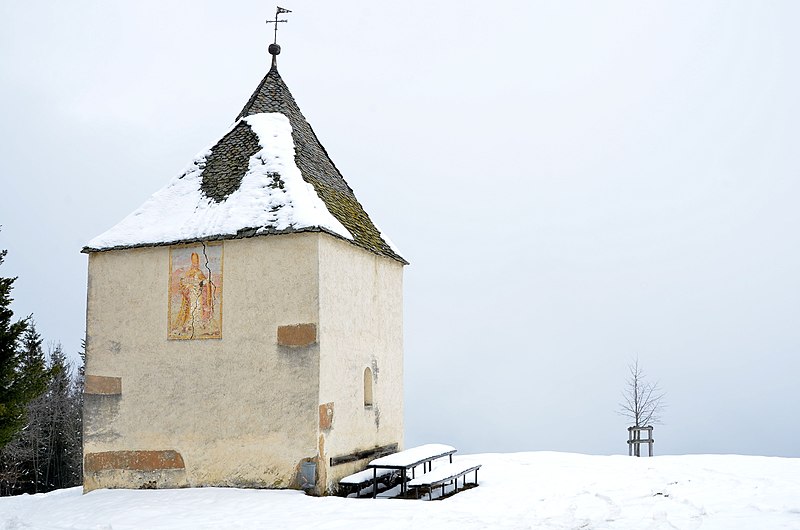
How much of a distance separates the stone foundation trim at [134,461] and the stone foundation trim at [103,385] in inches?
40.1

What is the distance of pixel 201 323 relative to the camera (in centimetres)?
1291

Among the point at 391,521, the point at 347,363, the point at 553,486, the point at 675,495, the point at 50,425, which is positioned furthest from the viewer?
the point at 50,425

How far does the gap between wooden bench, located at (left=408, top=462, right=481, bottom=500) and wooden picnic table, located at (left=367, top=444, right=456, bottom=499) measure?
216mm

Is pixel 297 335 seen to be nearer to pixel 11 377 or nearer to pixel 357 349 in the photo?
pixel 357 349

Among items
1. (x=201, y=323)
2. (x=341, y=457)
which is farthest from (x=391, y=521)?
(x=201, y=323)

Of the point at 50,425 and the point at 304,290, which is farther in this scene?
the point at 50,425

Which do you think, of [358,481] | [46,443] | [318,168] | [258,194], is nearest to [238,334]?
[258,194]

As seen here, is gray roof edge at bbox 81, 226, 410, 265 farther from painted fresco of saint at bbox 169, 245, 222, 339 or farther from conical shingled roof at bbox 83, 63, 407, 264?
painted fresco of saint at bbox 169, 245, 222, 339

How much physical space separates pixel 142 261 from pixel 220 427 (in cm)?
328

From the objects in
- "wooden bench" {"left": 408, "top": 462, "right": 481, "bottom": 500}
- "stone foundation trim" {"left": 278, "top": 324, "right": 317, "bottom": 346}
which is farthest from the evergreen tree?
"wooden bench" {"left": 408, "top": 462, "right": 481, "bottom": 500}

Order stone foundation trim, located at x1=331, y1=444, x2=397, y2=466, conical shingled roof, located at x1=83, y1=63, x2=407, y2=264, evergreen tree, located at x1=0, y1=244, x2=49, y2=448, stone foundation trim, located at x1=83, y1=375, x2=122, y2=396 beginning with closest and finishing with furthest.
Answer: stone foundation trim, located at x1=331, y1=444, x2=397, y2=466, conical shingled roof, located at x1=83, y1=63, x2=407, y2=264, stone foundation trim, located at x1=83, y1=375, x2=122, y2=396, evergreen tree, located at x1=0, y1=244, x2=49, y2=448

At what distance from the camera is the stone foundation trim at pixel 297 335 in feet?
39.8

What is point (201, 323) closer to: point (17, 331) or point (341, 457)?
point (341, 457)

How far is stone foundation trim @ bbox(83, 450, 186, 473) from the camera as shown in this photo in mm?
12758
